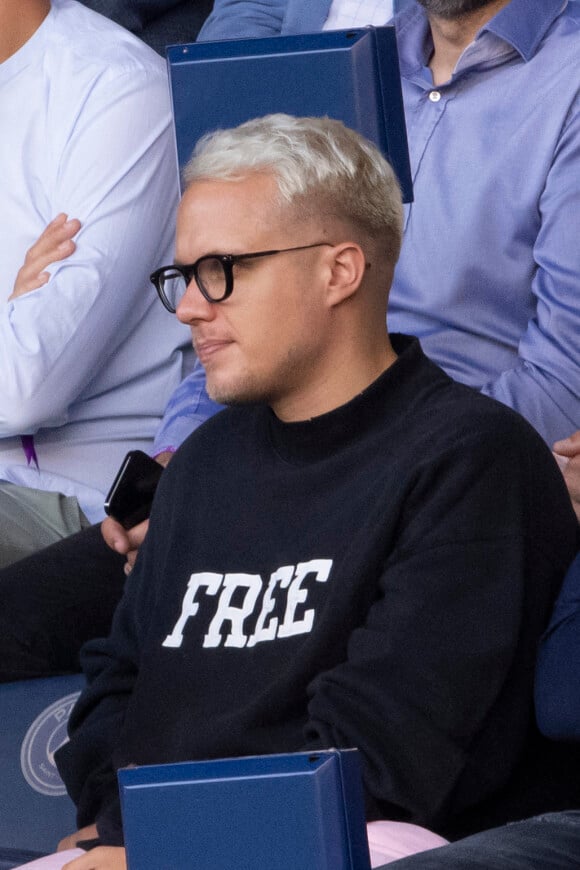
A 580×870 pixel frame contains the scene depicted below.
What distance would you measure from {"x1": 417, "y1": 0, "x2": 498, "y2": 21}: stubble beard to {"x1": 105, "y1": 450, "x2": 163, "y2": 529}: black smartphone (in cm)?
78

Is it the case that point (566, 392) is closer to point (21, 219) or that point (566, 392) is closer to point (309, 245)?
point (309, 245)

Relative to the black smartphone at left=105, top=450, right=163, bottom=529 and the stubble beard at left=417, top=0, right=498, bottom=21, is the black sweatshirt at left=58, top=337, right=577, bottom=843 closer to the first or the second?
the black smartphone at left=105, top=450, right=163, bottom=529

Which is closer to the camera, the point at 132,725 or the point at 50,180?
the point at 132,725

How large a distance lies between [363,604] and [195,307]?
0.38 metres

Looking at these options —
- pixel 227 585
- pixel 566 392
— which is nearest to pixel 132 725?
pixel 227 585

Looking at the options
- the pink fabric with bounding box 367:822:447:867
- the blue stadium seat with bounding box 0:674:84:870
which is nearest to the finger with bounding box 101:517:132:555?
the blue stadium seat with bounding box 0:674:84:870

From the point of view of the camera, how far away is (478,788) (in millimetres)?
1323

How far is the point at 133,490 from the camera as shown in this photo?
1.96 metres

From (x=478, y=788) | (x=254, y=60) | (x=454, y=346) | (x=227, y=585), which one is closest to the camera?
(x=478, y=788)

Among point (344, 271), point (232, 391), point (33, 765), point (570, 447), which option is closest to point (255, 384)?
point (232, 391)

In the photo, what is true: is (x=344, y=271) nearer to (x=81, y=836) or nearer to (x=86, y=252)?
(x=81, y=836)

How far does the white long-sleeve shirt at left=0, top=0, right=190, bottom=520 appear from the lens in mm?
2279

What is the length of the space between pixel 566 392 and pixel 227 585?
68cm

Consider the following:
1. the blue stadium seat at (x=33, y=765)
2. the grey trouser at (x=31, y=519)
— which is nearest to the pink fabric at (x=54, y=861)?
the blue stadium seat at (x=33, y=765)
